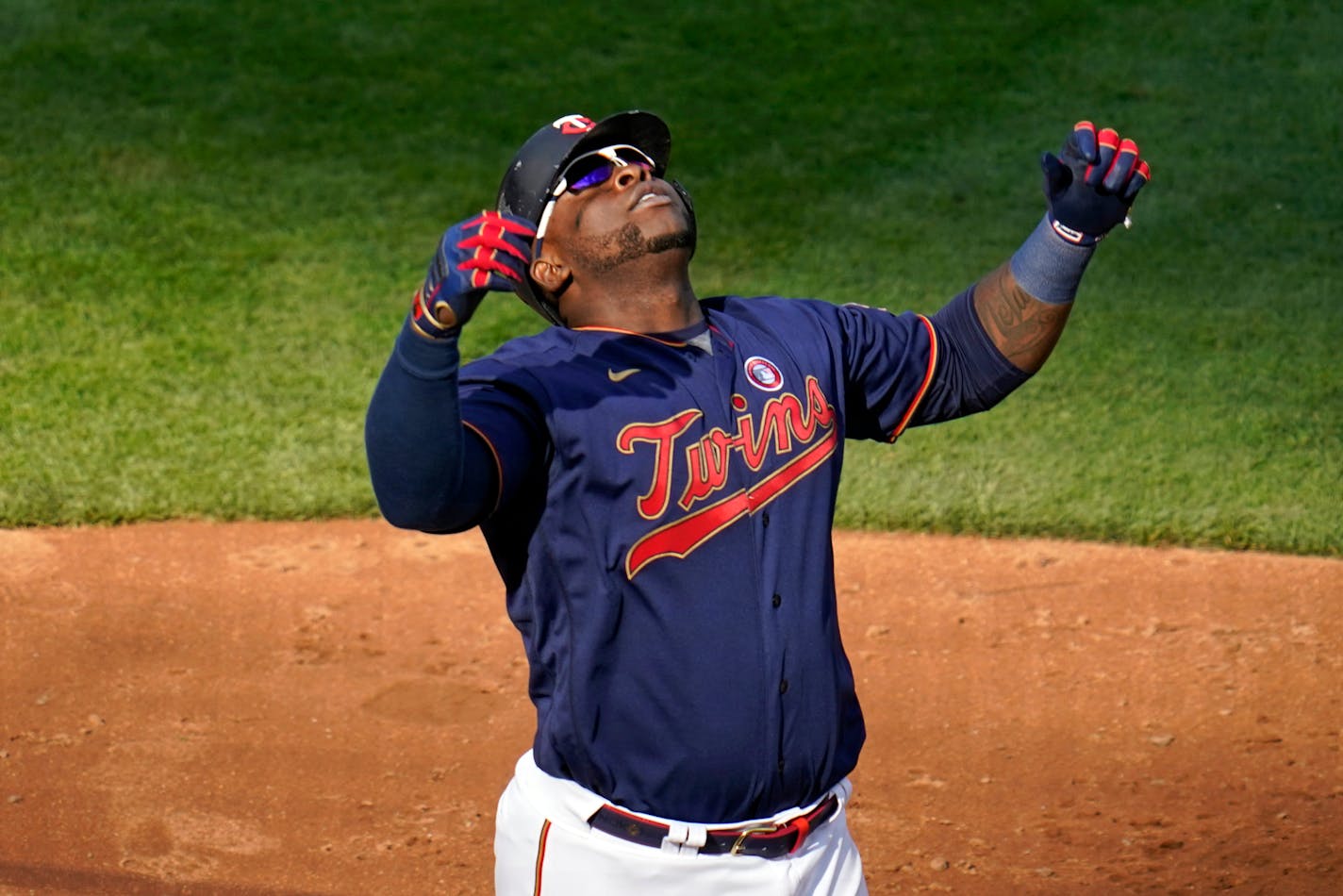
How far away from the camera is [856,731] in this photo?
9.80ft

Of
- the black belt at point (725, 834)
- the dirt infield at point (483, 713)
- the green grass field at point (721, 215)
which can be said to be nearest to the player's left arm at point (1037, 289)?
the black belt at point (725, 834)

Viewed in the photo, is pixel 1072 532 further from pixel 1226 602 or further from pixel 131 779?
pixel 131 779

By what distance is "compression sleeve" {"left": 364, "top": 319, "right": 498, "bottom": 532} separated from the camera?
2424mm

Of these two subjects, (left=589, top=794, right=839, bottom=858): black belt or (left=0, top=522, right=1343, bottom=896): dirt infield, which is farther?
(left=0, top=522, right=1343, bottom=896): dirt infield

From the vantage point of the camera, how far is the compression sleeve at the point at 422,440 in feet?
7.95

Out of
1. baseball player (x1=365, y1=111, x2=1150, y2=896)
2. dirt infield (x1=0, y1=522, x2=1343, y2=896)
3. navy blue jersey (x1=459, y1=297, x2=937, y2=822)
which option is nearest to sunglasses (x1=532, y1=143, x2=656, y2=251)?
baseball player (x1=365, y1=111, x2=1150, y2=896)

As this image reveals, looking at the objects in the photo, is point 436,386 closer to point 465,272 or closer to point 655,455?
point 465,272

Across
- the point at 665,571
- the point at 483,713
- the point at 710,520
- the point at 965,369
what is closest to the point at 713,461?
the point at 710,520

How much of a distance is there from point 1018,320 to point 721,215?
667 cm

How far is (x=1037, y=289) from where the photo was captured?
3.12 m

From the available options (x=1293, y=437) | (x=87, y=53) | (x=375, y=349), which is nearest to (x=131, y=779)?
(x=375, y=349)

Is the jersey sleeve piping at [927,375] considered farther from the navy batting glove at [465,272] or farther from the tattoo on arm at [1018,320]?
the navy batting glove at [465,272]

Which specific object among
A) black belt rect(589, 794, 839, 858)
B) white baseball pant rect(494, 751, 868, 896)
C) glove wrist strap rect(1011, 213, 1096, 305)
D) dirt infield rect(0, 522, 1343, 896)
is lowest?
dirt infield rect(0, 522, 1343, 896)

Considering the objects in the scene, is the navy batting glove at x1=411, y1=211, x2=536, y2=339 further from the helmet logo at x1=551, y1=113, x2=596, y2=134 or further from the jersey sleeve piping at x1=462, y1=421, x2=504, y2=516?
the helmet logo at x1=551, y1=113, x2=596, y2=134
